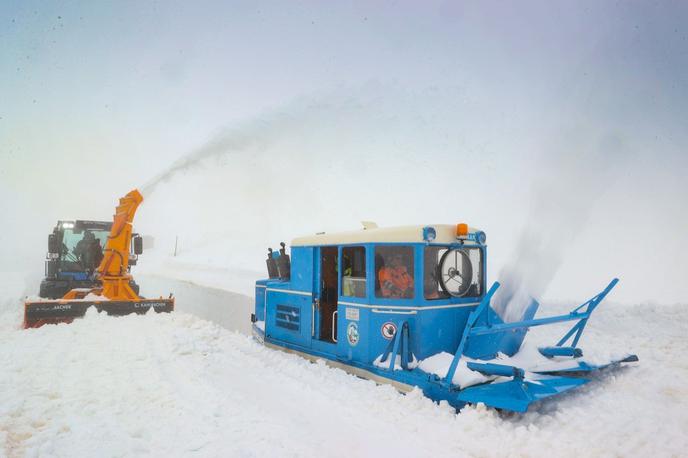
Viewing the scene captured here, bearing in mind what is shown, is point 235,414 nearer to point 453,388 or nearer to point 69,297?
point 453,388

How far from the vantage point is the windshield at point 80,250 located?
1266 cm

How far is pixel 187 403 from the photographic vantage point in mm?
5031

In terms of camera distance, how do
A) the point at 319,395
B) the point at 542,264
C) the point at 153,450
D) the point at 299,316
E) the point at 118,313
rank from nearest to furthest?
the point at 153,450
the point at 319,395
the point at 299,316
the point at 542,264
the point at 118,313

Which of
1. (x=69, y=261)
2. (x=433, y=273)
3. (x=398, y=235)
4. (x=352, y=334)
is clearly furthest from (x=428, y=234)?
(x=69, y=261)

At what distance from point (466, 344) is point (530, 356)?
57.1 inches

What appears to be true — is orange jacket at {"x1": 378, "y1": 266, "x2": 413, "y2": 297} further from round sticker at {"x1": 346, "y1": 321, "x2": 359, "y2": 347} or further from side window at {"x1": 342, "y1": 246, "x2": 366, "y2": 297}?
round sticker at {"x1": 346, "y1": 321, "x2": 359, "y2": 347}

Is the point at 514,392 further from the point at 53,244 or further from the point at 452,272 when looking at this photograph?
the point at 53,244

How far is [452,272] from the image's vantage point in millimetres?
6434

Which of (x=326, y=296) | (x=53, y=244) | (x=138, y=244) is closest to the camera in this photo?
(x=326, y=296)

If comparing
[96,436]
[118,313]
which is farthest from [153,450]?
[118,313]

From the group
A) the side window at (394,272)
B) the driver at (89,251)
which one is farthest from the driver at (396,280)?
the driver at (89,251)

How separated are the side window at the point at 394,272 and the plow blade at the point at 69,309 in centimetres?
708

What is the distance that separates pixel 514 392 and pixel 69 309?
9.57m

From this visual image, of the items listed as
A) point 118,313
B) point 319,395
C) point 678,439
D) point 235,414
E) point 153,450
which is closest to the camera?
point 153,450
